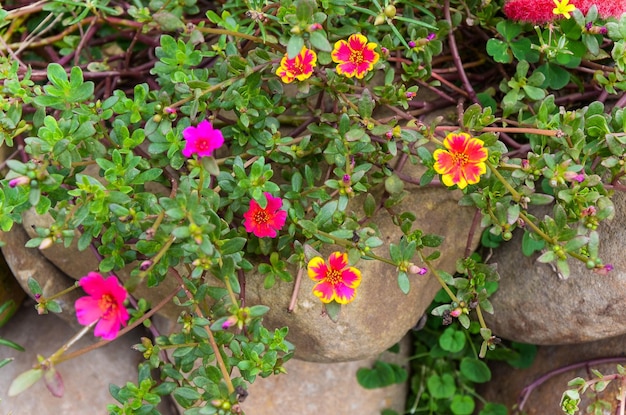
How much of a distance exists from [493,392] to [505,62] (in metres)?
1.16

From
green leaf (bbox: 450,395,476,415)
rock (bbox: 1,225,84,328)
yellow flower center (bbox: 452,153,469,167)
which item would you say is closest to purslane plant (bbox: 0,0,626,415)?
yellow flower center (bbox: 452,153,469,167)

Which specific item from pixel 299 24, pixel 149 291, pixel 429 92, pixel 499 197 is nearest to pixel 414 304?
pixel 499 197

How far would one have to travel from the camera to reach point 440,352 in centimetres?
224

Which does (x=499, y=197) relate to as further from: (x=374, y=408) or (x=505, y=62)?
(x=374, y=408)

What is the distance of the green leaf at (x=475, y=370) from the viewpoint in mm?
2158

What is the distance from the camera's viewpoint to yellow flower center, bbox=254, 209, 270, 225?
1.47 meters

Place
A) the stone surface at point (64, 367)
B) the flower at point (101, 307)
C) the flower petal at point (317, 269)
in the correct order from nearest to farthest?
the flower at point (101, 307) < the flower petal at point (317, 269) < the stone surface at point (64, 367)

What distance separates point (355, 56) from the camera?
4.95 feet

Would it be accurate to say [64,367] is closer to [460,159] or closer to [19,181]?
[19,181]

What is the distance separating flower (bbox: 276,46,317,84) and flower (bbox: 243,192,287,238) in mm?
275

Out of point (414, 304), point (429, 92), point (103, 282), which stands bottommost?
point (414, 304)

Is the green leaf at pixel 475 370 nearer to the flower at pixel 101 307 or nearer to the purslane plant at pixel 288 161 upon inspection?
the purslane plant at pixel 288 161

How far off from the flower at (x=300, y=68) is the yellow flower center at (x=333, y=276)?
0.43 meters

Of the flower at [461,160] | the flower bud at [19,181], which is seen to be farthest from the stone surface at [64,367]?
the flower at [461,160]
